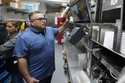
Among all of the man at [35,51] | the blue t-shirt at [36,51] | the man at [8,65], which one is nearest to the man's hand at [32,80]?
the man at [35,51]

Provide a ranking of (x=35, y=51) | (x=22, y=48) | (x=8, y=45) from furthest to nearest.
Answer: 1. (x=8, y=45)
2. (x=35, y=51)
3. (x=22, y=48)

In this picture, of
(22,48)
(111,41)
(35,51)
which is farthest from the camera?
(35,51)

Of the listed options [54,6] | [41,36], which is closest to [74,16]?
[41,36]

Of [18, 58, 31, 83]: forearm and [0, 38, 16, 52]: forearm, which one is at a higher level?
[0, 38, 16, 52]: forearm

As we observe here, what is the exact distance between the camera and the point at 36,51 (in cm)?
342

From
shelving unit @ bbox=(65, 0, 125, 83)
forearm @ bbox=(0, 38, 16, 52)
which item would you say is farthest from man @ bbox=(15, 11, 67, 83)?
shelving unit @ bbox=(65, 0, 125, 83)

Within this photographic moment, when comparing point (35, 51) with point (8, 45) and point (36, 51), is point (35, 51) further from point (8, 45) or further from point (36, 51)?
point (8, 45)

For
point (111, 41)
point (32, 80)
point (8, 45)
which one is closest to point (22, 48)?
point (32, 80)

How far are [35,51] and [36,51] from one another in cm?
2

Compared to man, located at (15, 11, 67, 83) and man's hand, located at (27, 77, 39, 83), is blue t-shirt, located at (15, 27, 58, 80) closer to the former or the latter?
man, located at (15, 11, 67, 83)

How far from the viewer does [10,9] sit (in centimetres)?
585

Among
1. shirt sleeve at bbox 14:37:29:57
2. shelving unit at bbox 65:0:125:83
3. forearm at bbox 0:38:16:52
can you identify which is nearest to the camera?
shelving unit at bbox 65:0:125:83

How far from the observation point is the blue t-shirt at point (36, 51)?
11.0ft

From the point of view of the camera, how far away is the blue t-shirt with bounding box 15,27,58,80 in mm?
3354
